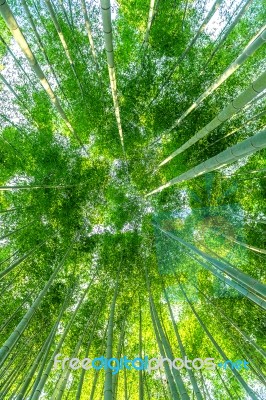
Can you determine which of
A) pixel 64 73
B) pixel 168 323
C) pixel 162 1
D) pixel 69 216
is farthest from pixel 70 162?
pixel 168 323

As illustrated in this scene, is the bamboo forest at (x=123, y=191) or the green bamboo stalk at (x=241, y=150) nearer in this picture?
the green bamboo stalk at (x=241, y=150)

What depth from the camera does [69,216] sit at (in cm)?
688

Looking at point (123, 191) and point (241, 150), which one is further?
point (123, 191)

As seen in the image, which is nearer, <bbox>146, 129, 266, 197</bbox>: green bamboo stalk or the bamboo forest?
<bbox>146, 129, 266, 197</bbox>: green bamboo stalk

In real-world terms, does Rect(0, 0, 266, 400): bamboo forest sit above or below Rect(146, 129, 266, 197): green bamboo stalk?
above

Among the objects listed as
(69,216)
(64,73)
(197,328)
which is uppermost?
(64,73)

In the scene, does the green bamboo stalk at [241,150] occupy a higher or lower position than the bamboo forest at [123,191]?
lower

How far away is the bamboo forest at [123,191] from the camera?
20.7 ft

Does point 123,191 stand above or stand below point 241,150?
above

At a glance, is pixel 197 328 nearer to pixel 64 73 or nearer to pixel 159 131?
pixel 159 131

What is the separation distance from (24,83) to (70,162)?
2.09 m

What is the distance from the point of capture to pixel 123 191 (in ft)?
24.8

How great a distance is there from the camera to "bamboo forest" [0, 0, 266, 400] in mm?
6297

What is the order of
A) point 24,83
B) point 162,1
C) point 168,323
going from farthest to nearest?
1. point 168,323
2. point 24,83
3. point 162,1
